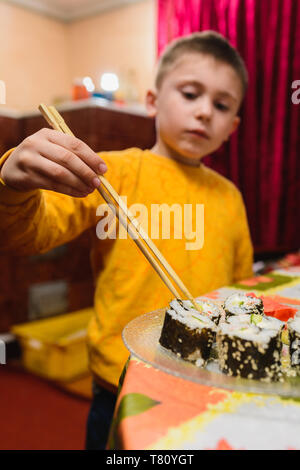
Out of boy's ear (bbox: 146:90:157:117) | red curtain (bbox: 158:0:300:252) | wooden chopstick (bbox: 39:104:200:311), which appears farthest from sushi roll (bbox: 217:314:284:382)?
red curtain (bbox: 158:0:300:252)

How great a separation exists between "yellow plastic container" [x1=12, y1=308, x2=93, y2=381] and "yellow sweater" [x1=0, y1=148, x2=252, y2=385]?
110 cm

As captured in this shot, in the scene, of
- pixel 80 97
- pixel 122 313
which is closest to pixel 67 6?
pixel 80 97

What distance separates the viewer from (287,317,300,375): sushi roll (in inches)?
17.6

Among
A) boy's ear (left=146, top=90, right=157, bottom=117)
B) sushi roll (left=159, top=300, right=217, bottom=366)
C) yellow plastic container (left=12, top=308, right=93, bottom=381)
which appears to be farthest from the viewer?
yellow plastic container (left=12, top=308, right=93, bottom=381)

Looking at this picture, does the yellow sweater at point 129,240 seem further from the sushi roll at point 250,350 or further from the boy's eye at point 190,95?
the sushi roll at point 250,350

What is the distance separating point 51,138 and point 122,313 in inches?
17.5

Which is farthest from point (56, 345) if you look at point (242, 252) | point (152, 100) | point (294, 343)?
point (294, 343)

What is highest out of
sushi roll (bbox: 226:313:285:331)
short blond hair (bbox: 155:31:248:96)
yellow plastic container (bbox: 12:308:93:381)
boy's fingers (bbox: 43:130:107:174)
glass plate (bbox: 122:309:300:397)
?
short blond hair (bbox: 155:31:248:96)

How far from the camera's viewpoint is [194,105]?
988 mm

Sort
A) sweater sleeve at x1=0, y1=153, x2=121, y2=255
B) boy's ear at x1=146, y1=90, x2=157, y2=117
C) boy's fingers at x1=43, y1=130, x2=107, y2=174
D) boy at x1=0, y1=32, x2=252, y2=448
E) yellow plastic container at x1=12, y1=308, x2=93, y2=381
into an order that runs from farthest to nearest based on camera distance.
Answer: yellow plastic container at x1=12, y1=308, x2=93, y2=381 < boy's ear at x1=146, y1=90, x2=157, y2=117 < boy at x1=0, y1=32, x2=252, y2=448 < sweater sleeve at x1=0, y1=153, x2=121, y2=255 < boy's fingers at x1=43, y1=130, x2=107, y2=174

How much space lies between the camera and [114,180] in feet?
3.07

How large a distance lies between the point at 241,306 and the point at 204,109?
0.57m

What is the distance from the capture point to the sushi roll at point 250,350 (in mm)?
417

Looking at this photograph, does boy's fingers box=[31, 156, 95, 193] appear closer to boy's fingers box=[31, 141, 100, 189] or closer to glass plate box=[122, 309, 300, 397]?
boy's fingers box=[31, 141, 100, 189]
